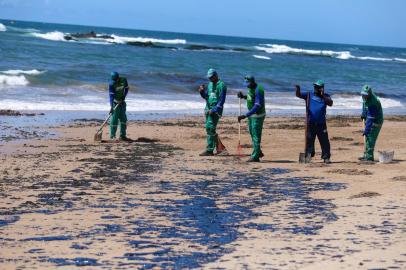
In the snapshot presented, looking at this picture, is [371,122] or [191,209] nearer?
[191,209]

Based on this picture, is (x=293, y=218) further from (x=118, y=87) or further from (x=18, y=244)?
(x=118, y=87)

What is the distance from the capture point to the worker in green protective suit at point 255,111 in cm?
1316

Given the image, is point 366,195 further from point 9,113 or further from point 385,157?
point 9,113

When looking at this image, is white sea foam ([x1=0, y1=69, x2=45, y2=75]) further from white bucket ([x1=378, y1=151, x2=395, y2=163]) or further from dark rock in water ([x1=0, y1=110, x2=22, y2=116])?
white bucket ([x1=378, y1=151, x2=395, y2=163])

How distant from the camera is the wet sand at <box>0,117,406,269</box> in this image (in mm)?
6770

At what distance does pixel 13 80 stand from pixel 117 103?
43.4 ft

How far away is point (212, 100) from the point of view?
1385 centimetres

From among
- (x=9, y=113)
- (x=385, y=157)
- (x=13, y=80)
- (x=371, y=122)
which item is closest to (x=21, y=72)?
(x=13, y=80)

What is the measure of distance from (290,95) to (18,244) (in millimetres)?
25787

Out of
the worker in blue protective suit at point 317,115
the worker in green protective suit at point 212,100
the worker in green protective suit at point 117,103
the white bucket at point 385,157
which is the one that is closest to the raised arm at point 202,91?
the worker in green protective suit at point 212,100

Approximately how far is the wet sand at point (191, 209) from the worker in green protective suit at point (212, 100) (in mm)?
381

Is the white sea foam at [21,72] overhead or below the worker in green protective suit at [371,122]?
below

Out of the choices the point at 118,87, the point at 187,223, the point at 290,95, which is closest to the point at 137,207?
the point at 187,223

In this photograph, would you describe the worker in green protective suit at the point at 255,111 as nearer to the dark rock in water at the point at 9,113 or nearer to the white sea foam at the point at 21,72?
the dark rock in water at the point at 9,113
